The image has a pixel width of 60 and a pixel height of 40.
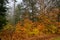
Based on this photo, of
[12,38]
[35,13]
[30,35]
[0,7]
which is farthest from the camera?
[35,13]

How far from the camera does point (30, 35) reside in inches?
885

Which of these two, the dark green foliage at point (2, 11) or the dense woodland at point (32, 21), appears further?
the dense woodland at point (32, 21)

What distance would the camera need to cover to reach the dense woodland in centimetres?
2062

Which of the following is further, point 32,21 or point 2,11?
point 32,21

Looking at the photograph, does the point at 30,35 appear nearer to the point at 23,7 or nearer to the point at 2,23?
the point at 2,23

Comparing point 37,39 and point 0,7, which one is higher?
point 0,7

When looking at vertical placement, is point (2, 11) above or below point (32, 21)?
above

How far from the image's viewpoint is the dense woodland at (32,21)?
2062cm

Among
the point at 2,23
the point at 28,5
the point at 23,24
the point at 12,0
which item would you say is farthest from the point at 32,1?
the point at 2,23

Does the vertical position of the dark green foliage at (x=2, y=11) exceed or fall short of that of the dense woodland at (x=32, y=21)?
it exceeds it

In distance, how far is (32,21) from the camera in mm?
25828

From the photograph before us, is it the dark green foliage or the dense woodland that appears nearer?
the dark green foliage

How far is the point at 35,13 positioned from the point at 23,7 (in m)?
2.72

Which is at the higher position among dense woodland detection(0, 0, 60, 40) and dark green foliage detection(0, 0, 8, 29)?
dark green foliage detection(0, 0, 8, 29)
